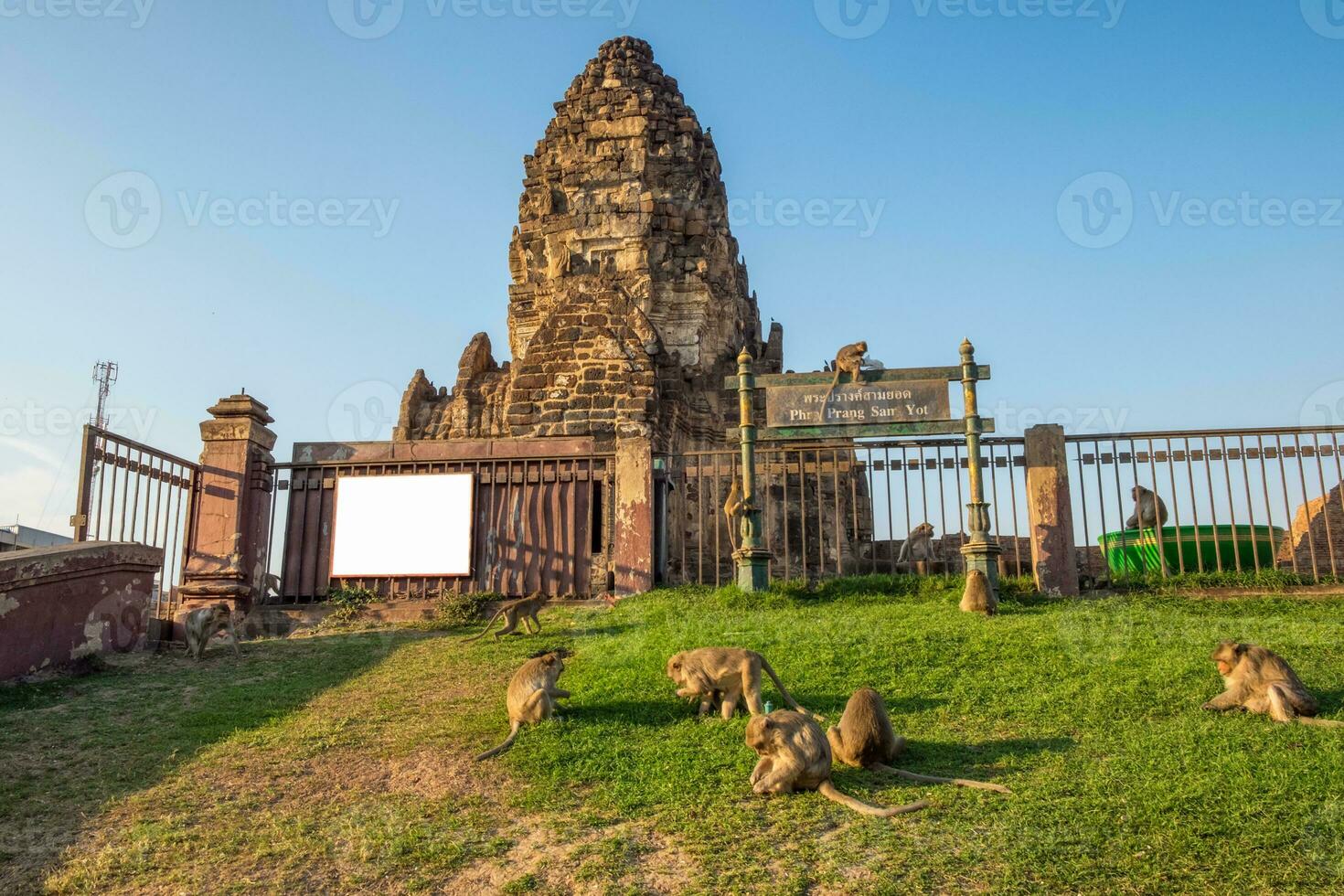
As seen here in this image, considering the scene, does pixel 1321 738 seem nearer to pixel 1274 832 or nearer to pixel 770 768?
pixel 1274 832

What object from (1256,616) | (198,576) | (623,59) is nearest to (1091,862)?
(1256,616)

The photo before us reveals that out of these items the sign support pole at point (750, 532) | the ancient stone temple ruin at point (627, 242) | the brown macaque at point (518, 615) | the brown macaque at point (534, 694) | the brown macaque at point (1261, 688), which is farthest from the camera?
the ancient stone temple ruin at point (627, 242)

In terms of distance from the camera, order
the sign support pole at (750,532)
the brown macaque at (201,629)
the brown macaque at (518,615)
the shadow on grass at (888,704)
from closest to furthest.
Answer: the shadow on grass at (888,704), the brown macaque at (201,629), the brown macaque at (518,615), the sign support pole at (750,532)

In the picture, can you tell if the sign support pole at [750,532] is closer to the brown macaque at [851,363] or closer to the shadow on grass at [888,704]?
the brown macaque at [851,363]

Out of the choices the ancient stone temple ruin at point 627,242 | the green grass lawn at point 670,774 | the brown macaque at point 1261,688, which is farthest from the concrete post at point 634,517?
the ancient stone temple ruin at point 627,242

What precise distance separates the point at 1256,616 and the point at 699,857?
6.95 meters

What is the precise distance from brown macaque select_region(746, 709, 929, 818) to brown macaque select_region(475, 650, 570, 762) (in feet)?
5.40

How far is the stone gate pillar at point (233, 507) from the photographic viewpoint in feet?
36.0

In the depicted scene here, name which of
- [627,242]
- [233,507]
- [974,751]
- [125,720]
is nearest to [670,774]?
[974,751]

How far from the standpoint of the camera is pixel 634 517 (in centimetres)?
1108

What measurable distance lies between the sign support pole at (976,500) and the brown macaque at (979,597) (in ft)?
0.42

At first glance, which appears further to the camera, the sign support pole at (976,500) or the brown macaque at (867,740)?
the sign support pole at (976,500)

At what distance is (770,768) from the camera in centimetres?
539

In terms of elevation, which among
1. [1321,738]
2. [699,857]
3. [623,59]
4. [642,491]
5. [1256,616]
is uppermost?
[623,59]
